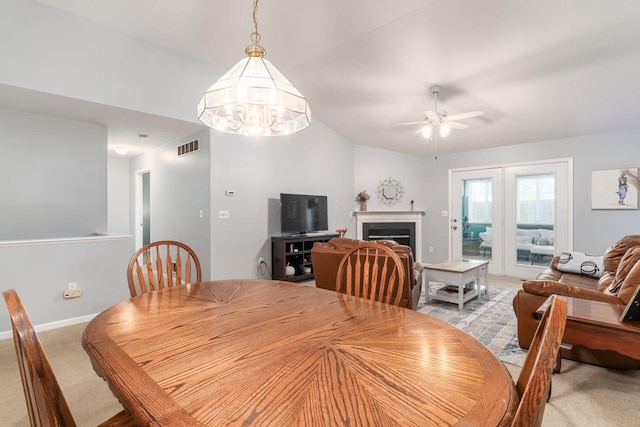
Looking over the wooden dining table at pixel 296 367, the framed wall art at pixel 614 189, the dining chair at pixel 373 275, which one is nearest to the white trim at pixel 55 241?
the wooden dining table at pixel 296 367

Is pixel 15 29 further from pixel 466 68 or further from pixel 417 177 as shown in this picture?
pixel 417 177

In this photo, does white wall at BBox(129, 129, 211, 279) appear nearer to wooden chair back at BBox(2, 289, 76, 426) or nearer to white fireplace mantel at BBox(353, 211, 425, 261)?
white fireplace mantel at BBox(353, 211, 425, 261)

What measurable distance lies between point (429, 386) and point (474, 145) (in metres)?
5.88

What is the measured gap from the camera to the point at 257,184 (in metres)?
4.78

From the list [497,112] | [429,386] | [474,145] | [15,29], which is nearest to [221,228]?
[15,29]

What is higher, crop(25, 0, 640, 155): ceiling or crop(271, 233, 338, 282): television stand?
crop(25, 0, 640, 155): ceiling

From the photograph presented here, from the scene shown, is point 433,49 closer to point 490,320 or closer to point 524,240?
point 490,320

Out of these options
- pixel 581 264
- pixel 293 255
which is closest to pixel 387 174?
pixel 293 255

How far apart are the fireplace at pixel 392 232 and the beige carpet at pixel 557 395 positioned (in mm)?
4125

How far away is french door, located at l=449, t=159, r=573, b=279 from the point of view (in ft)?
16.9

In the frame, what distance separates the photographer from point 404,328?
1166 mm

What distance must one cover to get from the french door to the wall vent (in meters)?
4.80

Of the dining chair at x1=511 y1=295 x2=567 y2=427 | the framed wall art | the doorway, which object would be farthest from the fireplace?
the dining chair at x1=511 y1=295 x2=567 y2=427

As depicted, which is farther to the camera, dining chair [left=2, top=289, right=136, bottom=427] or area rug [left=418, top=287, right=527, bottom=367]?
area rug [left=418, top=287, right=527, bottom=367]
